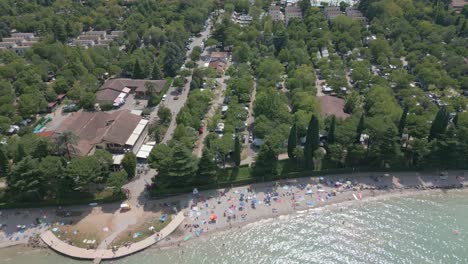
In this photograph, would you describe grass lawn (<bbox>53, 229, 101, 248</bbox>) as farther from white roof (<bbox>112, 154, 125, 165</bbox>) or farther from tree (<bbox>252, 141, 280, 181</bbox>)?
tree (<bbox>252, 141, 280, 181</bbox>)

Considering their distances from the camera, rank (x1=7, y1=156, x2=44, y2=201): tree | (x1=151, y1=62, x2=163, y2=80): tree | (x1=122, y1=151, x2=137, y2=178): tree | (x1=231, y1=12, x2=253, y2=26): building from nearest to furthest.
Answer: (x1=7, y1=156, x2=44, y2=201): tree < (x1=122, y1=151, x2=137, y2=178): tree < (x1=151, y1=62, x2=163, y2=80): tree < (x1=231, y1=12, x2=253, y2=26): building

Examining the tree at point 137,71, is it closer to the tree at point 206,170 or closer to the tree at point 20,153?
the tree at point 20,153

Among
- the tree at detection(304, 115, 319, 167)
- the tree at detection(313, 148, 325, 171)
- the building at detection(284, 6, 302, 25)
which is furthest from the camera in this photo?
the building at detection(284, 6, 302, 25)

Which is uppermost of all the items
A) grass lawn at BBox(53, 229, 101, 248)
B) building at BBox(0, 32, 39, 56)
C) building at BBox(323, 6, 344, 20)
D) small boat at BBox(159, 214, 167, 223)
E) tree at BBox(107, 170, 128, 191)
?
building at BBox(323, 6, 344, 20)

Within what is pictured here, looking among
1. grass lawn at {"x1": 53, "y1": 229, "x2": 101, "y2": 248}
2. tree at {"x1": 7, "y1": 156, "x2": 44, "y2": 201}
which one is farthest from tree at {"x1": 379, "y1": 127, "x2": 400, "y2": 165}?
tree at {"x1": 7, "y1": 156, "x2": 44, "y2": 201}

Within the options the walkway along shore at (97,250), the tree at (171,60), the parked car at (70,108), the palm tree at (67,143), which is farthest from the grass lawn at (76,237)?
the tree at (171,60)

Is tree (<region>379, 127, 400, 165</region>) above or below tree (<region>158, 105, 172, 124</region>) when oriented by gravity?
above

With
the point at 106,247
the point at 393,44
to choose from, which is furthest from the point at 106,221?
the point at 393,44
